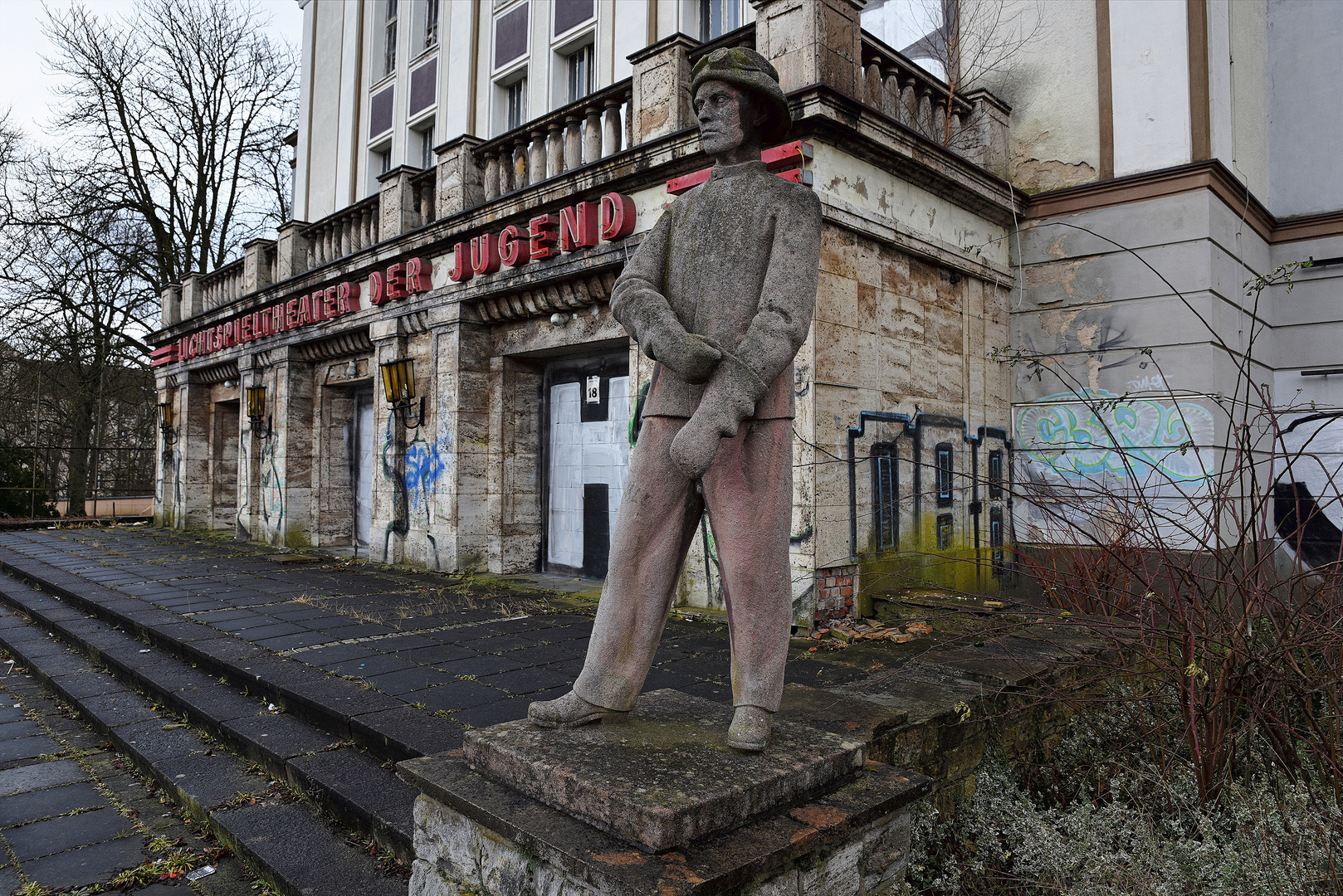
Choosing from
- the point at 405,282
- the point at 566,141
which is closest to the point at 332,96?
the point at 405,282

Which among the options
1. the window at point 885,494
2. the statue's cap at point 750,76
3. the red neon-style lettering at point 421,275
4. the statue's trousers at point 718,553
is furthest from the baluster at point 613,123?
the statue's trousers at point 718,553

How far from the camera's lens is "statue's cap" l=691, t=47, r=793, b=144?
2.54m

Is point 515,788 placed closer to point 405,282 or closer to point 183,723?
point 183,723

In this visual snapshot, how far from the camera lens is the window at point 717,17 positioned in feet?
32.9

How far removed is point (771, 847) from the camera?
79.0 inches

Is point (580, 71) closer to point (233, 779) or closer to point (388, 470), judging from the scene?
point (388, 470)

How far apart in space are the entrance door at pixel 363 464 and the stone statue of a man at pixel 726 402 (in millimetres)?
10908

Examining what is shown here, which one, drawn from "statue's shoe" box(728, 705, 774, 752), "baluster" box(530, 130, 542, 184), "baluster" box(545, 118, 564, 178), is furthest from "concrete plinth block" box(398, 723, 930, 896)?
"baluster" box(530, 130, 542, 184)

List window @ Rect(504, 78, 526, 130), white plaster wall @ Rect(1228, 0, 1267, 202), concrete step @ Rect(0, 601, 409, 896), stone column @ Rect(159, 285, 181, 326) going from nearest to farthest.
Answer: concrete step @ Rect(0, 601, 409, 896), white plaster wall @ Rect(1228, 0, 1267, 202), window @ Rect(504, 78, 526, 130), stone column @ Rect(159, 285, 181, 326)

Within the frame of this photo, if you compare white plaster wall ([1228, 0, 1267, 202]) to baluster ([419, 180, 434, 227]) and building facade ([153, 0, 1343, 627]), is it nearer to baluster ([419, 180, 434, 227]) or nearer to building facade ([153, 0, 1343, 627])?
building facade ([153, 0, 1343, 627])

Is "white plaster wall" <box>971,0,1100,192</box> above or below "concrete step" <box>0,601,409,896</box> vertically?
above

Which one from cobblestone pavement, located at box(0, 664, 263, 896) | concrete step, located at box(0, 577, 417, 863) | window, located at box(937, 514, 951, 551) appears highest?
window, located at box(937, 514, 951, 551)

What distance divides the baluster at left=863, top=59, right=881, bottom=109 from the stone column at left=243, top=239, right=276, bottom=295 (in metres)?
11.0

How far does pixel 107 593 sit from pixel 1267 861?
921 cm
